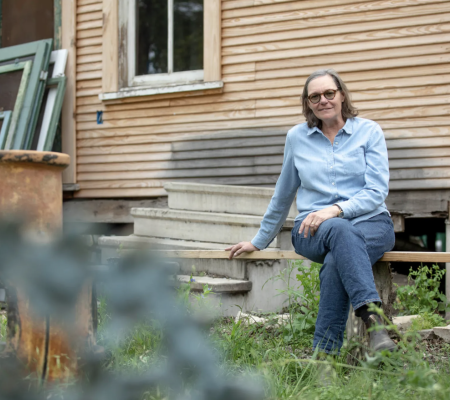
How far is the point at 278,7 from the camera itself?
5094 millimetres

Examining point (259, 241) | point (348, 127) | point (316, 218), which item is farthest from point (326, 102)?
point (259, 241)

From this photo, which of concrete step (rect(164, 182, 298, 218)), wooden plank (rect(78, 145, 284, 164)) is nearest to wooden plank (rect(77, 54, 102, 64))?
wooden plank (rect(78, 145, 284, 164))

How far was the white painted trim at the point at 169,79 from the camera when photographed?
18.3ft

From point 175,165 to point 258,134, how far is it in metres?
0.94

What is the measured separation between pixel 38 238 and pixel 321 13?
478 centimetres

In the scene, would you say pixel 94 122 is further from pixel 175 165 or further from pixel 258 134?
pixel 258 134

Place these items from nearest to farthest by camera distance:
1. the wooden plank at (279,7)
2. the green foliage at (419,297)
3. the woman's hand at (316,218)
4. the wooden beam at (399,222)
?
the woman's hand at (316,218) < the green foliage at (419,297) < the wooden beam at (399,222) < the wooden plank at (279,7)

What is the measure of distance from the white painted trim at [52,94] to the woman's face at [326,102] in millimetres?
3866

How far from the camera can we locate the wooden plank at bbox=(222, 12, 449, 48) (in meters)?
4.54

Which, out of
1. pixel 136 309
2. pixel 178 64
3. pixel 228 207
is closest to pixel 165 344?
pixel 136 309

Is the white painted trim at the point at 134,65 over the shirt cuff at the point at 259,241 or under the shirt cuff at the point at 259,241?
over

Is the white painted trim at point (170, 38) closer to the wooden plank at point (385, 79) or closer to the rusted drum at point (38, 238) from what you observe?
the wooden plank at point (385, 79)

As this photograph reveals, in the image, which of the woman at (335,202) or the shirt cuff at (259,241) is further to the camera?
the shirt cuff at (259,241)

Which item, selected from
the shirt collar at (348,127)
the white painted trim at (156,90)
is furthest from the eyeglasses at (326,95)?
the white painted trim at (156,90)
